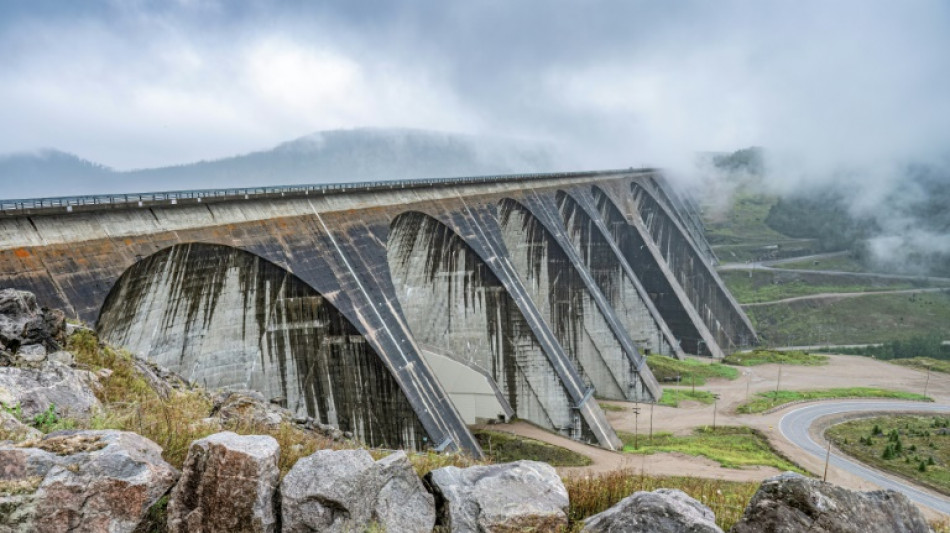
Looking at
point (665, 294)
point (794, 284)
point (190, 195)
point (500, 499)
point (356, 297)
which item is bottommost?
point (794, 284)

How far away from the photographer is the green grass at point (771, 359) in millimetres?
51688

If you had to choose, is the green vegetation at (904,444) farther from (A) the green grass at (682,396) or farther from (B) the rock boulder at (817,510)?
(B) the rock boulder at (817,510)

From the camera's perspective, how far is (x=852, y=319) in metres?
70.2

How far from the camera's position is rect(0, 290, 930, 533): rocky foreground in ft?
14.9

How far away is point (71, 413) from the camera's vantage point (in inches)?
260

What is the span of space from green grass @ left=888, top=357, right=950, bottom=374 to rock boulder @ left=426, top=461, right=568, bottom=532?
5893 centimetres

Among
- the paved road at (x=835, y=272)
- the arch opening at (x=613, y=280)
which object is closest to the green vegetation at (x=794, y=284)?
the paved road at (x=835, y=272)

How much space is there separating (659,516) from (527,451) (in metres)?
20.4

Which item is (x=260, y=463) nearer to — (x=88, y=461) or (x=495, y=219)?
(x=88, y=461)

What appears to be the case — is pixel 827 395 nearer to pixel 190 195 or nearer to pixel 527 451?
pixel 527 451

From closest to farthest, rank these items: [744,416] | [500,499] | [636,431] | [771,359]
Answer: [500,499]
[636,431]
[744,416]
[771,359]

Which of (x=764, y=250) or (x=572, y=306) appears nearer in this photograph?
(x=572, y=306)

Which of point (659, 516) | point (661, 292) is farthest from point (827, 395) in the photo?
point (659, 516)

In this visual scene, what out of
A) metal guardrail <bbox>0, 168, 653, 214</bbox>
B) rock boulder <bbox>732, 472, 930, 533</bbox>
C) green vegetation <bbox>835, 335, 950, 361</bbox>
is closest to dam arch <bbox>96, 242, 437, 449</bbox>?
metal guardrail <bbox>0, 168, 653, 214</bbox>
